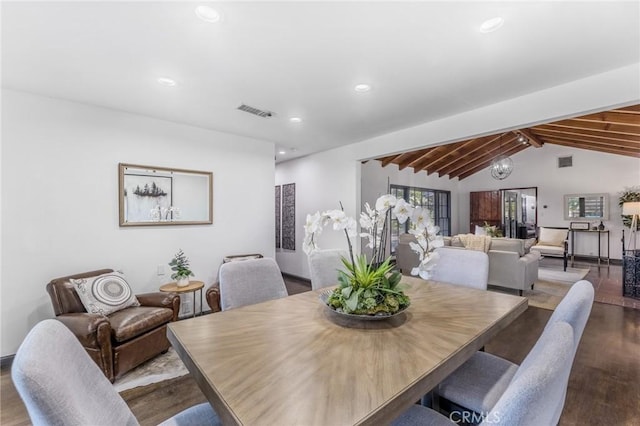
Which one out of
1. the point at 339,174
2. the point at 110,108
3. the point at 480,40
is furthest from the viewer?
the point at 339,174

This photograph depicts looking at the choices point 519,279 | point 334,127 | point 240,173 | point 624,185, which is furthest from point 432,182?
point 240,173

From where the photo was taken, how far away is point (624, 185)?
7.07 metres

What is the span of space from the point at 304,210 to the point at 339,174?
1.13 metres

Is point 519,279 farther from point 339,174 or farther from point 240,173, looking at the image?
point 240,173

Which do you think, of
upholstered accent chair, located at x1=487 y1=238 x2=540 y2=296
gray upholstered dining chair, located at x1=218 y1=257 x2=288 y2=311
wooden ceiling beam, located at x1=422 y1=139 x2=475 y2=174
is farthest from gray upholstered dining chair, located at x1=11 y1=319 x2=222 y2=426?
wooden ceiling beam, located at x1=422 y1=139 x2=475 y2=174

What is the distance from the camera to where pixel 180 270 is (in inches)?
126

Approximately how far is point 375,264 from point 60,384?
4.40ft

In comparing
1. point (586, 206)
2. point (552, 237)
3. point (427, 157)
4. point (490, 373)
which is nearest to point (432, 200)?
point (427, 157)

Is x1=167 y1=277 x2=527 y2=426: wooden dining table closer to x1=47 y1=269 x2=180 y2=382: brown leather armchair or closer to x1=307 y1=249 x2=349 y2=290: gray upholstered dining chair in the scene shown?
x1=307 y1=249 x2=349 y2=290: gray upholstered dining chair

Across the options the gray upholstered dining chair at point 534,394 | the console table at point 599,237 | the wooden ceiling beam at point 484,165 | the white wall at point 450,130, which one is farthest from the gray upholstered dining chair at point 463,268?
the wooden ceiling beam at point 484,165

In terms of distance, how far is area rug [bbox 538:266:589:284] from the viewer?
5508mm

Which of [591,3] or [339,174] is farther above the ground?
[591,3]

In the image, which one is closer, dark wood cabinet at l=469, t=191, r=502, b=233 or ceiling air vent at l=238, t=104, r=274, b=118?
ceiling air vent at l=238, t=104, r=274, b=118

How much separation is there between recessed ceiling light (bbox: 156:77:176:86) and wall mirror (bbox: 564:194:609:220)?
973cm
